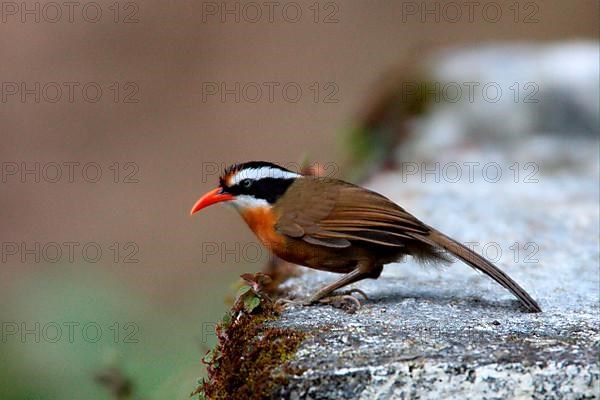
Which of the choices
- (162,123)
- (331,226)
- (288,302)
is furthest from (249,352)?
(162,123)

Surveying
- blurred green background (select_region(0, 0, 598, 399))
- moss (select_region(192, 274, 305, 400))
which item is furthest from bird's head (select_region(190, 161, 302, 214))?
blurred green background (select_region(0, 0, 598, 399))

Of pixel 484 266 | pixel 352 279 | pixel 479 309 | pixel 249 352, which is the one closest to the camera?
pixel 249 352

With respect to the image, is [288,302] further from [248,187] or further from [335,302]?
[248,187]

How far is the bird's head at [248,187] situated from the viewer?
13.4ft

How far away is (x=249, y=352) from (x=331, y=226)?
1086 mm

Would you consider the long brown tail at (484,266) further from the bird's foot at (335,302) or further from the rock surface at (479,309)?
the bird's foot at (335,302)

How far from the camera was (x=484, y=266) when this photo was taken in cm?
383

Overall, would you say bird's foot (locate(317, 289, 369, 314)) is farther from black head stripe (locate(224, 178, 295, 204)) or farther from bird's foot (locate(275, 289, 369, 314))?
black head stripe (locate(224, 178, 295, 204))

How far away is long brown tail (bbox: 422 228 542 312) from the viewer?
364 centimetres

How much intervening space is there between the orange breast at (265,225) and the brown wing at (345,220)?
0.11 ft

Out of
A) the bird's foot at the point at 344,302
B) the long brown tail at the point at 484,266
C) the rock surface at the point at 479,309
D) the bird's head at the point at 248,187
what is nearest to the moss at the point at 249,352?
the rock surface at the point at 479,309

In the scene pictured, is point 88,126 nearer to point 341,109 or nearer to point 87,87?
point 87,87

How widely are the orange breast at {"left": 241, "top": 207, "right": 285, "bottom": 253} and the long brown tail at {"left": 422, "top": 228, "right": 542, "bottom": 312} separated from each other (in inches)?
26.1

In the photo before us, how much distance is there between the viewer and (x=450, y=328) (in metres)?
3.25
